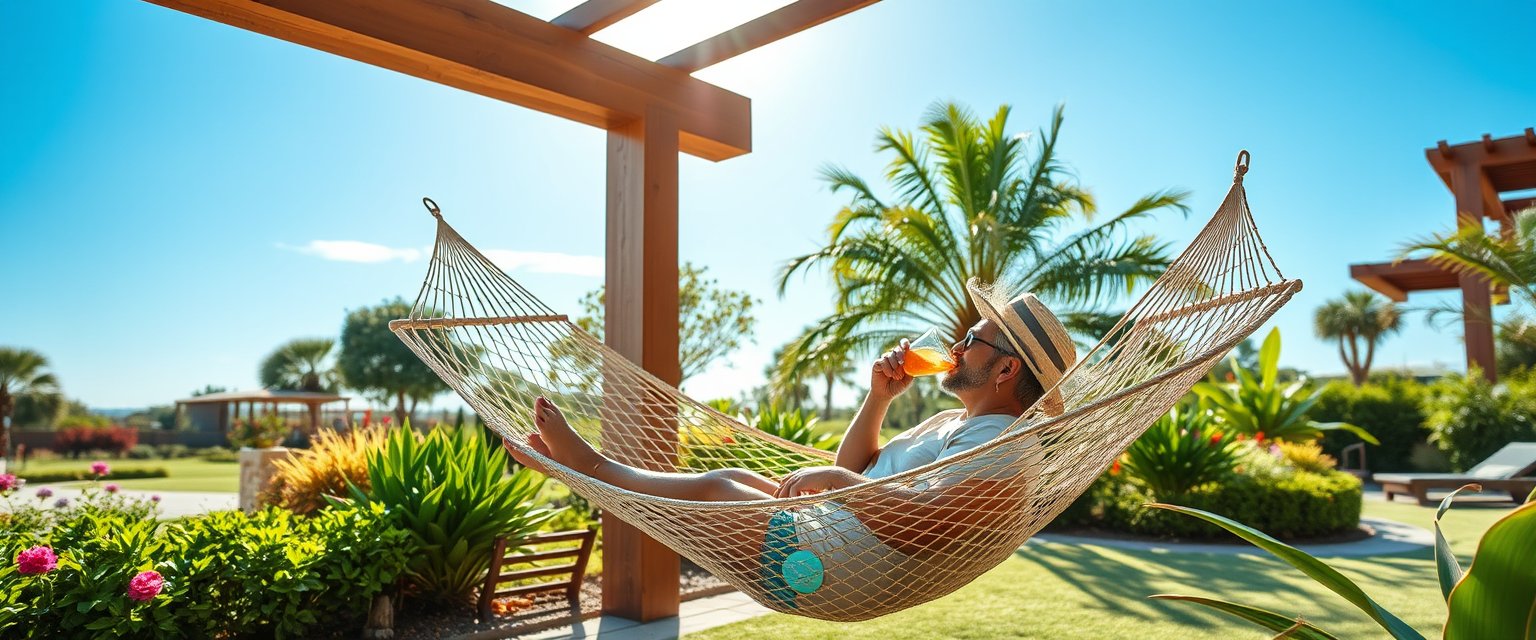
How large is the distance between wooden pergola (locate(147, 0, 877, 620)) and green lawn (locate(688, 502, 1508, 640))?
2.56 ft

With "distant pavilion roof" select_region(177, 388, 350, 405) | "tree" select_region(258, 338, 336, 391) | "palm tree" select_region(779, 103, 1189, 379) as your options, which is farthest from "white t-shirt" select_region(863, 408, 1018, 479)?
"tree" select_region(258, 338, 336, 391)

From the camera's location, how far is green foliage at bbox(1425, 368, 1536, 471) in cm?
825

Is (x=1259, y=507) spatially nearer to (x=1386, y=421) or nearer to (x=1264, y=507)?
(x=1264, y=507)

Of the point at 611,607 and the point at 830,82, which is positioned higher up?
the point at 830,82

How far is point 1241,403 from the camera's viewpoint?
7.25 meters

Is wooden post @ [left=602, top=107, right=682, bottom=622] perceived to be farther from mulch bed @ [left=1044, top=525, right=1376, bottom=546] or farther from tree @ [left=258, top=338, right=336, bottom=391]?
tree @ [left=258, top=338, right=336, bottom=391]

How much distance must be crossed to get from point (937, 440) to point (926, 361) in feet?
0.60

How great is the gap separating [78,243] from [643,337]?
27.5 metres

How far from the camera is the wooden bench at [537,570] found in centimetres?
286

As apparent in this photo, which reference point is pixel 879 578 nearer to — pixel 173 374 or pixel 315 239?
pixel 173 374

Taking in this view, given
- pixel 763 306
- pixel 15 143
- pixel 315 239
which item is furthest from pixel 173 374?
pixel 763 306

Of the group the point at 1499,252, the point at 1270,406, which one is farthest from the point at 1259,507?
the point at 1499,252

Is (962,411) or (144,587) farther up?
(962,411)

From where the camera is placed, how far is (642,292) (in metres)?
2.90
